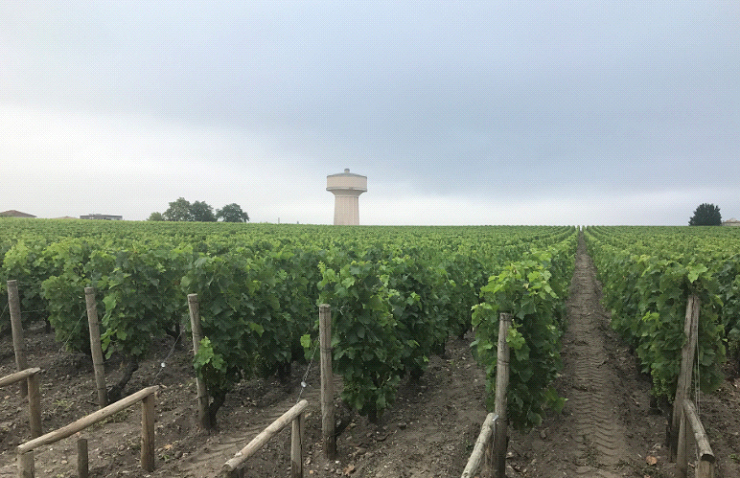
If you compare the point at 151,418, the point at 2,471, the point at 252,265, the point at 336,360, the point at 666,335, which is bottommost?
the point at 2,471

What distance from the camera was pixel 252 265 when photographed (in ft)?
22.8

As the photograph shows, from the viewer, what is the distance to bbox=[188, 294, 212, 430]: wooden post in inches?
232

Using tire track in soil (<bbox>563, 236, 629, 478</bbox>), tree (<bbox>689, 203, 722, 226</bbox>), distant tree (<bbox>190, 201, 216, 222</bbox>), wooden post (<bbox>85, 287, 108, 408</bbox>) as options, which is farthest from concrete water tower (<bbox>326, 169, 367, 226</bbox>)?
wooden post (<bbox>85, 287, 108, 408</bbox>)

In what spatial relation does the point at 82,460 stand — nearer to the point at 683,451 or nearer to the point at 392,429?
the point at 392,429

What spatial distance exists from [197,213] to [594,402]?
3551 inches

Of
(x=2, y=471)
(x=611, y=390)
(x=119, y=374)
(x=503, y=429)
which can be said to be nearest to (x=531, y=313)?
(x=503, y=429)

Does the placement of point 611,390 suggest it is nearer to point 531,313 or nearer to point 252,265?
point 531,313

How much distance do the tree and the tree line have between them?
299 ft

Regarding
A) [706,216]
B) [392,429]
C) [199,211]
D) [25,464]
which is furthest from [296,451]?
[706,216]

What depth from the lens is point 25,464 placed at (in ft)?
14.8

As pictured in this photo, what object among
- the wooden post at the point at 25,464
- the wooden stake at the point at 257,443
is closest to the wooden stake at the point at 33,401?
the wooden post at the point at 25,464

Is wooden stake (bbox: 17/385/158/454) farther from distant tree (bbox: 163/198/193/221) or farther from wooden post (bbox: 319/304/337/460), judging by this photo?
distant tree (bbox: 163/198/193/221)

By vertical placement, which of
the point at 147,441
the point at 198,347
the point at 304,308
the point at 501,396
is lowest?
the point at 147,441

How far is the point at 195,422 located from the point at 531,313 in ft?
15.5
